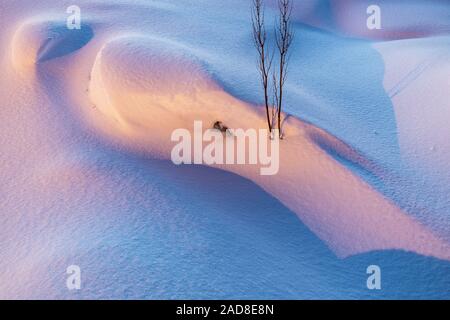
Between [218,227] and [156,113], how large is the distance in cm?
321

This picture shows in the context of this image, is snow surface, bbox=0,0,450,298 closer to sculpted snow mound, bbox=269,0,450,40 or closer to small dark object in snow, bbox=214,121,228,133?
small dark object in snow, bbox=214,121,228,133

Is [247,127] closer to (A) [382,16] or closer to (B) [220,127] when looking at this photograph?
(B) [220,127]

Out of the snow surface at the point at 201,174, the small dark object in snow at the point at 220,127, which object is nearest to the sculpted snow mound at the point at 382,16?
the snow surface at the point at 201,174

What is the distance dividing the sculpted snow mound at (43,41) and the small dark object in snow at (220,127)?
4427 mm

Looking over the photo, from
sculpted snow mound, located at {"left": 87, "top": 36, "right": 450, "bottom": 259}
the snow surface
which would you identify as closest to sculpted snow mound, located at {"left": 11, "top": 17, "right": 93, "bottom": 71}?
the snow surface

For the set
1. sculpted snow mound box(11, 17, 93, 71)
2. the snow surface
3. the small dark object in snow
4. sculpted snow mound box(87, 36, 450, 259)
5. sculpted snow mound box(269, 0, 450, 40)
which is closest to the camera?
the snow surface

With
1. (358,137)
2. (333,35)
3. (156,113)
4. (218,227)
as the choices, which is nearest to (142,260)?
(218,227)

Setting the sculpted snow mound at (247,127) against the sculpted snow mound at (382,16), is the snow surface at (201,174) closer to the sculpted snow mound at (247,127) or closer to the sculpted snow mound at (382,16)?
the sculpted snow mound at (247,127)

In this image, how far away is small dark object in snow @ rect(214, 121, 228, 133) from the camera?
8.52 metres

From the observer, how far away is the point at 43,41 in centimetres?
1062

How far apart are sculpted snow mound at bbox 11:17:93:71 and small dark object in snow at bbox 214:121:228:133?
4.43m

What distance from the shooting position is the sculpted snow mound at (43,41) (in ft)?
33.8

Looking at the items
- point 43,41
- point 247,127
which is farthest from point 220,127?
point 43,41

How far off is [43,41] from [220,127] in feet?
16.9
